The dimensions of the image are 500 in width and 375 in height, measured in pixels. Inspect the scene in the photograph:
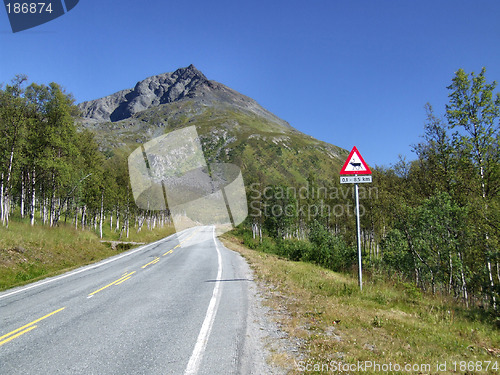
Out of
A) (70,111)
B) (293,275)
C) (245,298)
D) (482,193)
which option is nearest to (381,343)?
(245,298)

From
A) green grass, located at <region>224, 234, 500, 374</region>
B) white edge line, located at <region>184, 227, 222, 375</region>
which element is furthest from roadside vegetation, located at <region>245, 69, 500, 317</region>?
white edge line, located at <region>184, 227, 222, 375</region>

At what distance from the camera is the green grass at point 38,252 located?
1387cm

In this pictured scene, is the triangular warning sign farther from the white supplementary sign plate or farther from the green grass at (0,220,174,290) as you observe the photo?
the green grass at (0,220,174,290)

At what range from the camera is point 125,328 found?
235 inches

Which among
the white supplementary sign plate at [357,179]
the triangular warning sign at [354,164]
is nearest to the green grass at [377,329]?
the white supplementary sign plate at [357,179]

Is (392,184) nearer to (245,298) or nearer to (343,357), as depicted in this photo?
(245,298)

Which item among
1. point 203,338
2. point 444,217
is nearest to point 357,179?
point 203,338

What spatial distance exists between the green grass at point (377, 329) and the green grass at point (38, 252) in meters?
11.8

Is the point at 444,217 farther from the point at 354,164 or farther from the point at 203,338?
the point at 203,338

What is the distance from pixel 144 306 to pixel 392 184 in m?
34.0

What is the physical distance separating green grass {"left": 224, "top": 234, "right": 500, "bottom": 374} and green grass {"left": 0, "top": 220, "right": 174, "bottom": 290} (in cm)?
1178

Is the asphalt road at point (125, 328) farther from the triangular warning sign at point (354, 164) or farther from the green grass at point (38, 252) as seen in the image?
the triangular warning sign at point (354, 164)

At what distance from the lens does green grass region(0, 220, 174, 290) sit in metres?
13.9

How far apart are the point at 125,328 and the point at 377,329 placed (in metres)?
5.50
